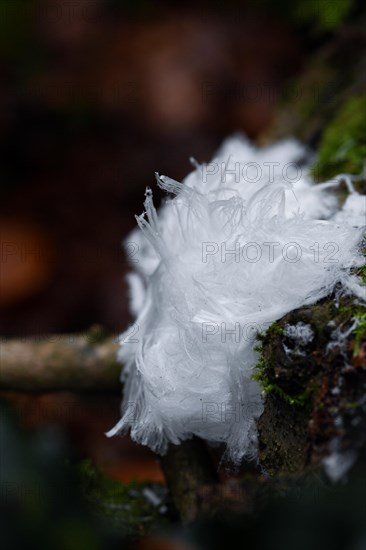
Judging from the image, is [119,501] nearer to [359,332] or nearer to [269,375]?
[269,375]

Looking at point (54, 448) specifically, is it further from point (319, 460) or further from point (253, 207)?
point (253, 207)

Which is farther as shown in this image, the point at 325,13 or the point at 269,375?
the point at 325,13

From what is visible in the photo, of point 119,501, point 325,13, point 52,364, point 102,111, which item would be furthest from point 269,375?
point 102,111

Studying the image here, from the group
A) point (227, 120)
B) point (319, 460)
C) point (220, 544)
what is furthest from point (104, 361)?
point (227, 120)

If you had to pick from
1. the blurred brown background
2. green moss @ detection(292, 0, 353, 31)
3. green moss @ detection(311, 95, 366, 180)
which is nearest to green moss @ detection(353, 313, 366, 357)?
green moss @ detection(311, 95, 366, 180)

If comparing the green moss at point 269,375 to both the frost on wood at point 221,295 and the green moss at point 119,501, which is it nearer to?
the frost on wood at point 221,295

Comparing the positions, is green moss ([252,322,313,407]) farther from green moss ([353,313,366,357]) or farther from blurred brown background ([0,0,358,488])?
blurred brown background ([0,0,358,488])

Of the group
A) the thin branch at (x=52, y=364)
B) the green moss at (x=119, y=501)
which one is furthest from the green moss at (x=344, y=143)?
the green moss at (x=119, y=501)
